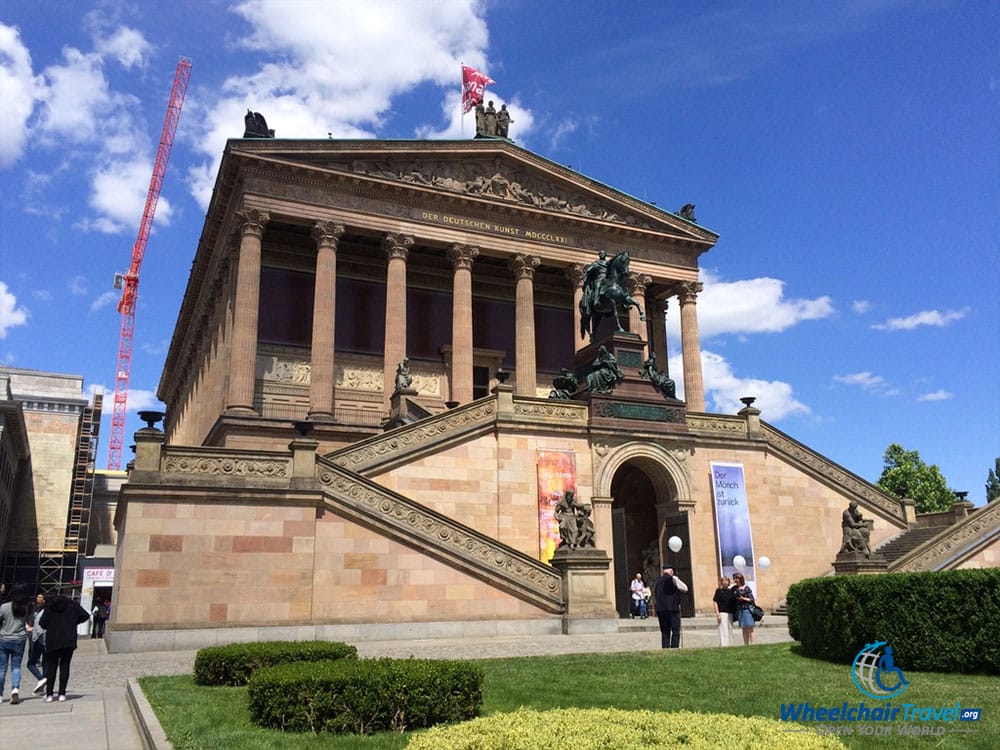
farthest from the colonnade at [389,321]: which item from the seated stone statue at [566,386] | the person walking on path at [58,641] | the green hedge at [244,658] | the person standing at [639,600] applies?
the green hedge at [244,658]

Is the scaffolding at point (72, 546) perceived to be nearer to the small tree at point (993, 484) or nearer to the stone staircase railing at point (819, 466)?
the stone staircase railing at point (819, 466)

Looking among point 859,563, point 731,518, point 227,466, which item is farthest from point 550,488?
point 227,466

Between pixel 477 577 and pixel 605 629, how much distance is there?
3.74 metres

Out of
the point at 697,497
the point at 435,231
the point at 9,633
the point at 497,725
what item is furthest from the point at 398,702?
the point at 435,231

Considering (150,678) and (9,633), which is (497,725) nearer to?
(150,678)

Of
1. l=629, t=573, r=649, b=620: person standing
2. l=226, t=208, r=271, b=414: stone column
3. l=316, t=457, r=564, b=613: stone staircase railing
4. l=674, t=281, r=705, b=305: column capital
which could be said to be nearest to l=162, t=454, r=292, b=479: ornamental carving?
l=316, t=457, r=564, b=613: stone staircase railing

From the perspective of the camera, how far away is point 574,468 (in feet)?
97.9

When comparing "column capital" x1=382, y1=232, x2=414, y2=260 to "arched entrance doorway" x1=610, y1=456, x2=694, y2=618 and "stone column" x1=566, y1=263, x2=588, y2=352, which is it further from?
"arched entrance doorway" x1=610, y1=456, x2=694, y2=618

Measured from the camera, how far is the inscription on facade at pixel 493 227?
1758 inches

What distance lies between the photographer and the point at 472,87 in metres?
55.8

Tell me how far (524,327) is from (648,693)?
111 feet

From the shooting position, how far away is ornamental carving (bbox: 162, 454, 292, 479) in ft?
68.2

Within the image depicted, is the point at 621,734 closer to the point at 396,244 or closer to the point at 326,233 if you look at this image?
the point at 326,233

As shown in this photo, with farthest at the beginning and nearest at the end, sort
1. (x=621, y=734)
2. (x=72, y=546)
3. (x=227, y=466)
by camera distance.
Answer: (x=72, y=546)
(x=227, y=466)
(x=621, y=734)
